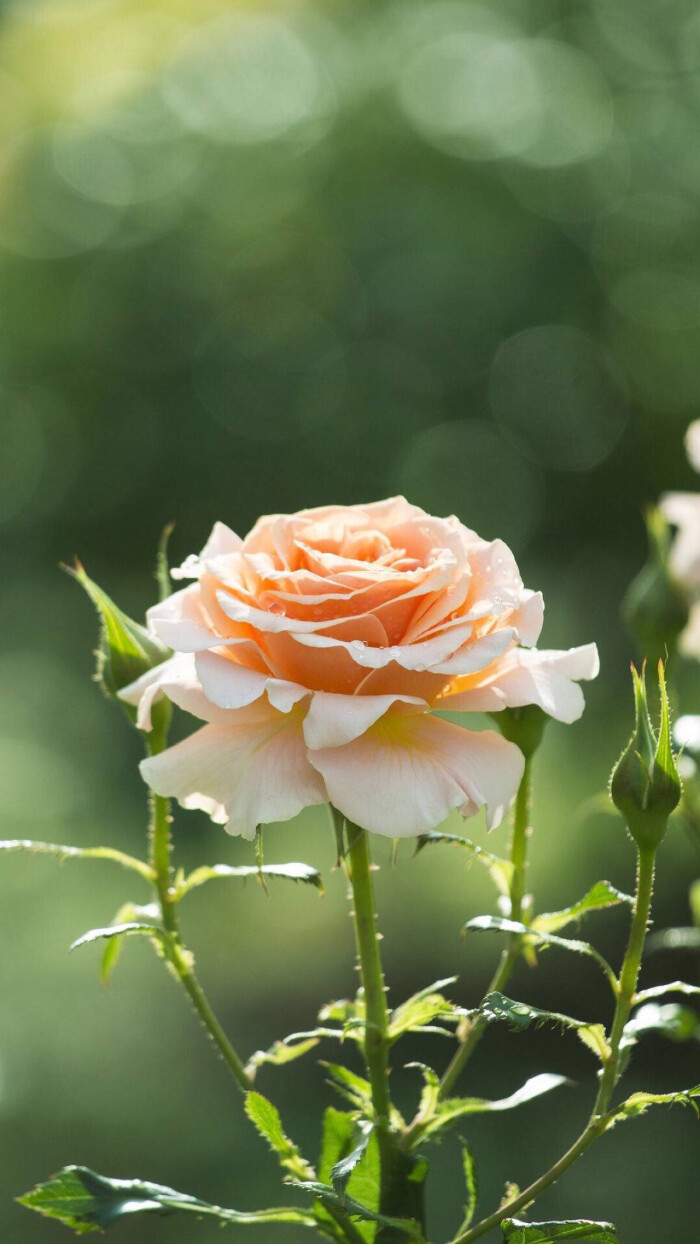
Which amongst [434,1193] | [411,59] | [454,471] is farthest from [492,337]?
[434,1193]

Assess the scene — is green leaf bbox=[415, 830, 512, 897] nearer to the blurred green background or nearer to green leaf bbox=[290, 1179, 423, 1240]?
green leaf bbox=[290, 1179, 423, 1240]

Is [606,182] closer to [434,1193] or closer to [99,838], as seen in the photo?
[99,838]

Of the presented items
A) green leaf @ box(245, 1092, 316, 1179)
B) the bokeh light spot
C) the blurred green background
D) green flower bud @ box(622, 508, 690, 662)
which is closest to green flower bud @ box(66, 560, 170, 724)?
green leaf @ box(245, 1092, 316, 1179)

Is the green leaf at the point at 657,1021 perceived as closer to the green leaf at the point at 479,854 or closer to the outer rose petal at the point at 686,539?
the green leaf at the point at 479,854

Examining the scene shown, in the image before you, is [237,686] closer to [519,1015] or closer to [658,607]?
[519,1015]

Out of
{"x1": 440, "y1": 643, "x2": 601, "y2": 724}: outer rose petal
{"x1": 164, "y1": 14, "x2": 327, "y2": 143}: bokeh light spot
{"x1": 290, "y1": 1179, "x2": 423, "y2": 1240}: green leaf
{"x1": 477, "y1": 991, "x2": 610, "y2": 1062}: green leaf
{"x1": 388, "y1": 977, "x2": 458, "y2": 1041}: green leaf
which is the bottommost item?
{"x1": 290, "y1": 1179, "x2": 423, "y2": 1240}: green leaf

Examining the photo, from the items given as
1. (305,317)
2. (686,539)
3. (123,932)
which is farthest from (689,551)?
(305,317)

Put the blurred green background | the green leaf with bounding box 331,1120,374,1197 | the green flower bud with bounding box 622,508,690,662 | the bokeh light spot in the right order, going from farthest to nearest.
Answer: the bokeh light spot → the blurred green background → the green flower bud with bounding box 622,508,690,662 → the green leaf with bounding box 331,1120,374,1197

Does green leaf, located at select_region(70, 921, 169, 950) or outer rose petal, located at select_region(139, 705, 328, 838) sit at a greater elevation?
outer rose petal, located at select_region(139, 705, 328, 838)

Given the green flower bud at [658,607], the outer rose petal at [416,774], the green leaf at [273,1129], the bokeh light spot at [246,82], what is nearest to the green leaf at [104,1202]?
the green leaf at [273,1129]
